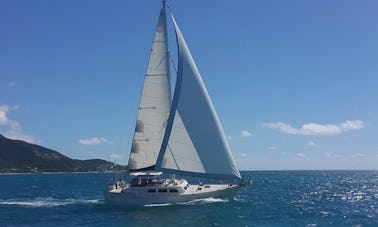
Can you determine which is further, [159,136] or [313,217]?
[159,136]

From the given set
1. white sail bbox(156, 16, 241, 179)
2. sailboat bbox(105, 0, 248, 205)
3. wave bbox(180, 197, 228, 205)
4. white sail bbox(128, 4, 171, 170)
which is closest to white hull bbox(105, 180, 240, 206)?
sailboat bbox(105, 0, 248, 205)

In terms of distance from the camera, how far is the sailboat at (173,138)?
44.9 metres

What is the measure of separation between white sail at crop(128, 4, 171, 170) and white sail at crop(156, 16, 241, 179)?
277cm

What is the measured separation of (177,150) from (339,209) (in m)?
18.4

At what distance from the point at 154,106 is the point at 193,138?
19.7 feet

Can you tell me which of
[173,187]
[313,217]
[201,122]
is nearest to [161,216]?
[173,187]

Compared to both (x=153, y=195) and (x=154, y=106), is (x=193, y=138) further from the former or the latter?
(x=153, y=195)

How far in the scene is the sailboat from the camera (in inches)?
1768

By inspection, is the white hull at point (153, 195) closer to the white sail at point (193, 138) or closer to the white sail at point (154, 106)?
the white sail at point (193, 138)

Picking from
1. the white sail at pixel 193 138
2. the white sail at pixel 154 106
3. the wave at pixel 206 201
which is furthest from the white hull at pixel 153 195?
the white sail at pixel 154 106

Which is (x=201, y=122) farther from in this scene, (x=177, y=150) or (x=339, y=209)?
(x=339, y=209)

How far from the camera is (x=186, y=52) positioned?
46156mm

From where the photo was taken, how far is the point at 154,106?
4822 cm

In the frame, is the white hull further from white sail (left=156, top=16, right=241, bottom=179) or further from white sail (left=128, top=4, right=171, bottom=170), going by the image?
white sail (left=128, top=4, right=171, bottom=170)
